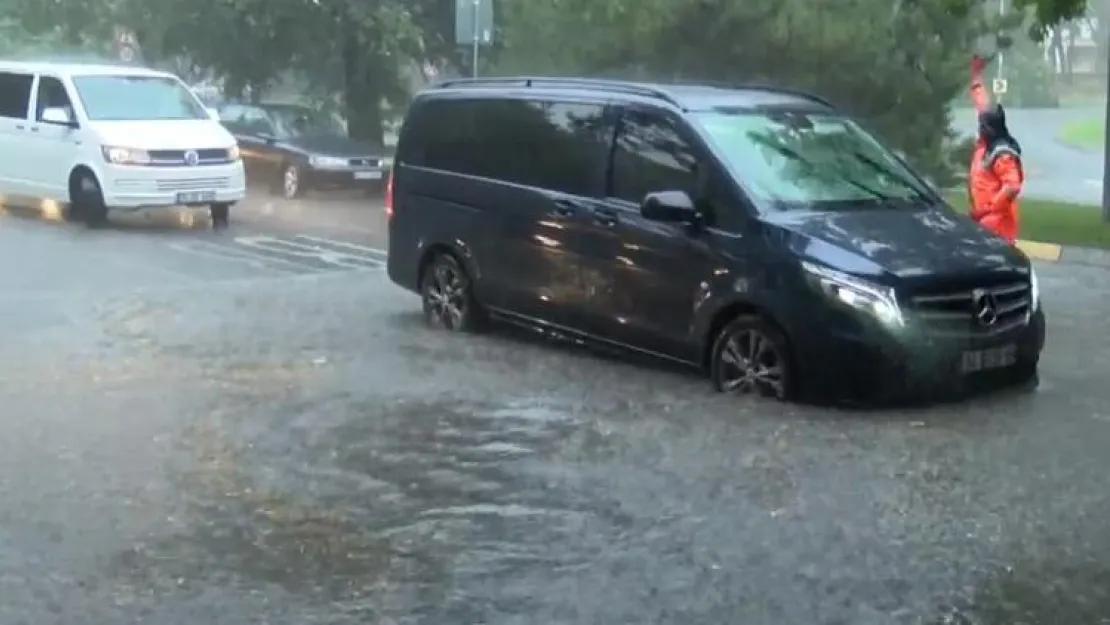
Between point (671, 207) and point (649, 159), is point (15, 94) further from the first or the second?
point (671, 207)

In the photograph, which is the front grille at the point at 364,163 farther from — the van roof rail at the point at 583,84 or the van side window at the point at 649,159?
the van side window at the point at 649,159

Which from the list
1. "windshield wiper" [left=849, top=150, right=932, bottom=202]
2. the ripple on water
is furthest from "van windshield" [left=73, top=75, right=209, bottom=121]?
the ripple on water

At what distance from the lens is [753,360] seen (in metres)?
10.0

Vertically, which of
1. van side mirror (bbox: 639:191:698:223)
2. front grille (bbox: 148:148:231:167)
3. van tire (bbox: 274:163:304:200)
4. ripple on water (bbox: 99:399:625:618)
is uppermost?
van side mirror (bbox: 639:191:698:223)

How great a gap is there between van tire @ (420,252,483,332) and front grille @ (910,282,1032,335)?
4.07 meters

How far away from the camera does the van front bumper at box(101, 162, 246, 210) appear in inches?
827

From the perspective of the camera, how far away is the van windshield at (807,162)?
1035 centimetres

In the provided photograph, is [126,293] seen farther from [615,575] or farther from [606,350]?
[615,575]

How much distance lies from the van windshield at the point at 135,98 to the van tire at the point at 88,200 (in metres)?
0.80

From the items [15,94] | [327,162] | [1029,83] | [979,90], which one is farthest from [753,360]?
[1029,83]

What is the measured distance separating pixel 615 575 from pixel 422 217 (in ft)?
22.4

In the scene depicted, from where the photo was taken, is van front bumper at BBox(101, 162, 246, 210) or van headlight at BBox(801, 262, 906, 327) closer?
van headlight at BBox(801, 262, 906, 327)

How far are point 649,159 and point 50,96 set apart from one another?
13.7 meters

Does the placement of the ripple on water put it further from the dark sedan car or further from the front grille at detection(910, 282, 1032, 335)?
the dark sedan car
